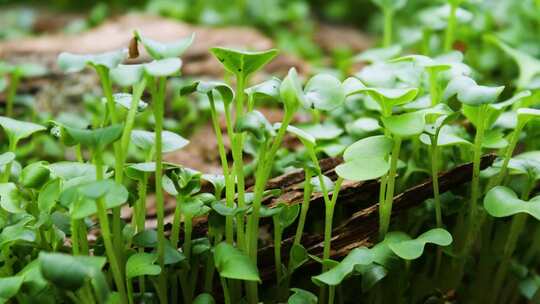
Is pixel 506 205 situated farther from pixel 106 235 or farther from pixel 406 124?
pixel 106 235

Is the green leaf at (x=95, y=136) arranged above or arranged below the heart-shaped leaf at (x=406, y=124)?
above

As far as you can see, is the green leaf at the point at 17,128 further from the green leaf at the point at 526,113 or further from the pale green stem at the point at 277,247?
the green leaf at the point at 526,113

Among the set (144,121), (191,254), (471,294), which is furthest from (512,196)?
(144,121)

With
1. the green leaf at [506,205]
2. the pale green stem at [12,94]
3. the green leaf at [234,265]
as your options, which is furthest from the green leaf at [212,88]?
the pale green stem at [12,94]

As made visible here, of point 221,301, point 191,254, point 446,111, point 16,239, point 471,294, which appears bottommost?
point 471,294

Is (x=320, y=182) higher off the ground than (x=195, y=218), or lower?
higher

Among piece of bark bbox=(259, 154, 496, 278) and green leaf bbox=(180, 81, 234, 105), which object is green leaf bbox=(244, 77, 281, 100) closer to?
green leaf bbox=(180, 81, 234, 105)

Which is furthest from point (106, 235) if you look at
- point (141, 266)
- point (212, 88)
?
point (212, 88)

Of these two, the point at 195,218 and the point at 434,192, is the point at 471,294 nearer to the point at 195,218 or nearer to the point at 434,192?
the point at 434,192
